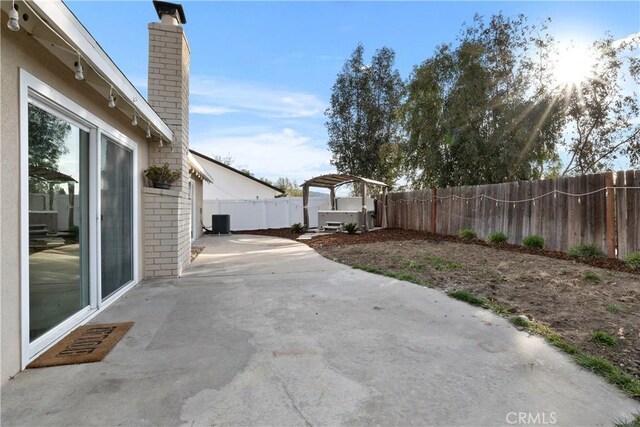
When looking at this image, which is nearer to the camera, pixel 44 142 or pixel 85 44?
pixel 85 44

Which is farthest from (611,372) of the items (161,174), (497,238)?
(497,238)

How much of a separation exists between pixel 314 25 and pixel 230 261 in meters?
6.22

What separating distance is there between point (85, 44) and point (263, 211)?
15.7 meters

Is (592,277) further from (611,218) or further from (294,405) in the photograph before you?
(294,405)

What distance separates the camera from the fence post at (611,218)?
5.96 meters

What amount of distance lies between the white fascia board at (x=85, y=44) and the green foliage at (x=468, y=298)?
437cm

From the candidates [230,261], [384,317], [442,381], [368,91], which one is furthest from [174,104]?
[368,91]

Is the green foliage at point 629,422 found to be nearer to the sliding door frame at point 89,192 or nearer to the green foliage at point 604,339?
the green foliage at point 604,339

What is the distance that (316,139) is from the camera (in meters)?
21.5

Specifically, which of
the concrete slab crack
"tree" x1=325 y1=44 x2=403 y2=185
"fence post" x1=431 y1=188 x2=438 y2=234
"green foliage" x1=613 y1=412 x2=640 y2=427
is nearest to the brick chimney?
the concrete slab crack

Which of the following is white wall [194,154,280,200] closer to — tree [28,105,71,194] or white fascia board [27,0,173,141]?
white fascia board [27,0,173,141]

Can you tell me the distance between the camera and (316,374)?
96.6 inches

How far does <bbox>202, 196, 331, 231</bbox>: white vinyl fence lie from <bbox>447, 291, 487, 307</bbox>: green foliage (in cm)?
1348

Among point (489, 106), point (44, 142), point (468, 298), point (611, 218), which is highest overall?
point (489, 106)
